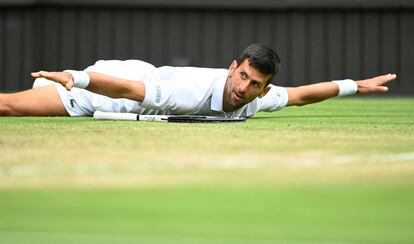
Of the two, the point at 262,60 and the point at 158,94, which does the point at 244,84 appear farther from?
the point at 158,94

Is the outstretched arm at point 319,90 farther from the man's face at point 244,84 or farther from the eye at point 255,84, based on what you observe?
the eye at point 255,84

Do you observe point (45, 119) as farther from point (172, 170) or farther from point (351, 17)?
point (351, 17)

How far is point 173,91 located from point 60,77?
0.72 m

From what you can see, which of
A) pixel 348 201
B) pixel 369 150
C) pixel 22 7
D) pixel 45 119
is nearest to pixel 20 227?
pixel 348 201

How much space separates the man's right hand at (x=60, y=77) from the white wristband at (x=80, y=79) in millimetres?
27

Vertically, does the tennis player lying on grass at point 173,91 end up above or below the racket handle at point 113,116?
above

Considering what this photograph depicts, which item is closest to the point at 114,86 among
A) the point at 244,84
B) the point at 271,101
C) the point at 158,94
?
the point at 158,94

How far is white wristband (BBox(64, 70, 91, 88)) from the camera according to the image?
13.8ft

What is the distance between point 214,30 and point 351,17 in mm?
1406

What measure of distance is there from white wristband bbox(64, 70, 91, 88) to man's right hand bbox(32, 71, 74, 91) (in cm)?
3

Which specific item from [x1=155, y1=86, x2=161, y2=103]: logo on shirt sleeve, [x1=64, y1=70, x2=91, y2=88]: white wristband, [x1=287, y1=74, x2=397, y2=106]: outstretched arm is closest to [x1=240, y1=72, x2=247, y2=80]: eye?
[x1=155, y1=86, x2=161, y2=103]: logo on shirt sleeve

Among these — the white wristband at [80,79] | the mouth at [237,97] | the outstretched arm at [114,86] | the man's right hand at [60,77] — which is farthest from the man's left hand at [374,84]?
the man's right hand at [60,77]

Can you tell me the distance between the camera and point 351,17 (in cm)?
1020

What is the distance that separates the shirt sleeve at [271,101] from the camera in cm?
523
